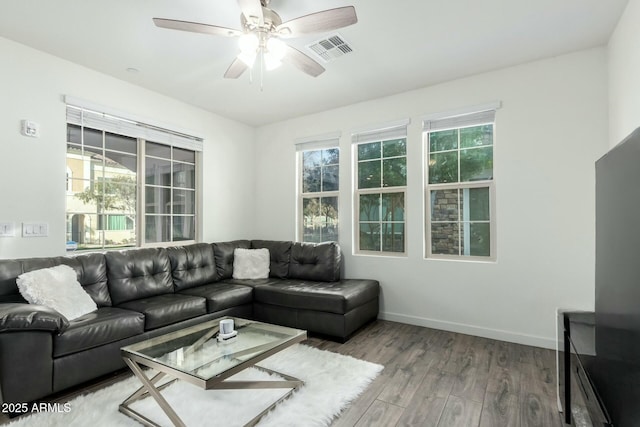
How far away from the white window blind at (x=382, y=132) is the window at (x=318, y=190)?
0.34 meters

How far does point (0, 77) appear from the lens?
2.63 metres

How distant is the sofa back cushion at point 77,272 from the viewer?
7.89 ft

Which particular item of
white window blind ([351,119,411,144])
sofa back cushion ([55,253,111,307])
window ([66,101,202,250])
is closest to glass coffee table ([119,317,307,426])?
sofa back cushion ([55,253,111,307])

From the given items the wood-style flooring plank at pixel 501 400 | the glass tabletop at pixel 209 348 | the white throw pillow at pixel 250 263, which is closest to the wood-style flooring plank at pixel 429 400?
the wood-style flooring plank at pixel 501 400

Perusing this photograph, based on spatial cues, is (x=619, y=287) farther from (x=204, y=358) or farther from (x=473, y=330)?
(x=473, y=330)

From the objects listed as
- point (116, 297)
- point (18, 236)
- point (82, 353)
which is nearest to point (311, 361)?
point (82, 353)

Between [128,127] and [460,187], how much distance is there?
3.70m

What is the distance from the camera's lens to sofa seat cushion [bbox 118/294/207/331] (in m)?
2.70

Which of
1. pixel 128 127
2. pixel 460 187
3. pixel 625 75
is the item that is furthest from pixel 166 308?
pixel 625 75

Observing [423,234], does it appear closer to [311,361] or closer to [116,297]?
[311,361]

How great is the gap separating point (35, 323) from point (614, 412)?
2.87 metres

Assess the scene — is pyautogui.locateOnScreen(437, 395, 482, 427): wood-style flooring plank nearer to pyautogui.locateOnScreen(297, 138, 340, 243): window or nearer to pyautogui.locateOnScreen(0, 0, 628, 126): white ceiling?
pyautogui.locateOnScreen(297, 138, 340, 243): window

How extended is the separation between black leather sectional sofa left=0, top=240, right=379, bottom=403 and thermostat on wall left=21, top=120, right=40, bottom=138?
1087 millimetres

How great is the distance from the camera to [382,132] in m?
3.97
